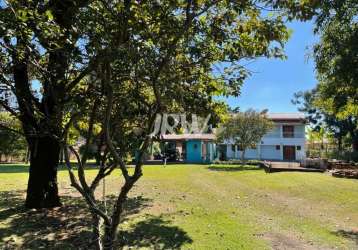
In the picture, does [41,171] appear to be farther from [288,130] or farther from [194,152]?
[288,130]

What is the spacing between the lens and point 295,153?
167ft

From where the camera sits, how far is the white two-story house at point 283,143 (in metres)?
50.8

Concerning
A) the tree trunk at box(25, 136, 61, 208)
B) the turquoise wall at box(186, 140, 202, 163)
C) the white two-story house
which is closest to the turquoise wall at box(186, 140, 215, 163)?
the turquoise wall at box(186, 140, 202, 163)

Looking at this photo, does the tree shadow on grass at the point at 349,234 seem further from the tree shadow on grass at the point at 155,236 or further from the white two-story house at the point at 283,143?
the white two-story house at the point at 283,143

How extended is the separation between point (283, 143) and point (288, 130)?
1983 mm

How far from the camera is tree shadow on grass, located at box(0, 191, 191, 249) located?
758cm

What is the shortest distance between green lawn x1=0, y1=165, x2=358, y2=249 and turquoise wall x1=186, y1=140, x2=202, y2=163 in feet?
83.4

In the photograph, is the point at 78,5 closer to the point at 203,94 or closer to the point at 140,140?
the point at 140,140

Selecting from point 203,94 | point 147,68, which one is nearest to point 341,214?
point 203,94

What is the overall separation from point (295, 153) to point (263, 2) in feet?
159

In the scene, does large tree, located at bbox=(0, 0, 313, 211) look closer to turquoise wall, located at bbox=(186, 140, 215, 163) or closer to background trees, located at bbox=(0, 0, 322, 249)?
Answer: background trees, located at bbox=(0, 0, 322, 249)

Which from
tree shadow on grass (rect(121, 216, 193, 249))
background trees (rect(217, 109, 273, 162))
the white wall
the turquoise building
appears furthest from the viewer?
the white wall

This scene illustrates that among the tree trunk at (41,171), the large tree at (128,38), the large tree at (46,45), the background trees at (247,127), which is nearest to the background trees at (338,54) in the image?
the large tree at (128,38)

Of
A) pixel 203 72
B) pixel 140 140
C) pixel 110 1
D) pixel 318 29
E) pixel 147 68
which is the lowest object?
pixel 140 140
